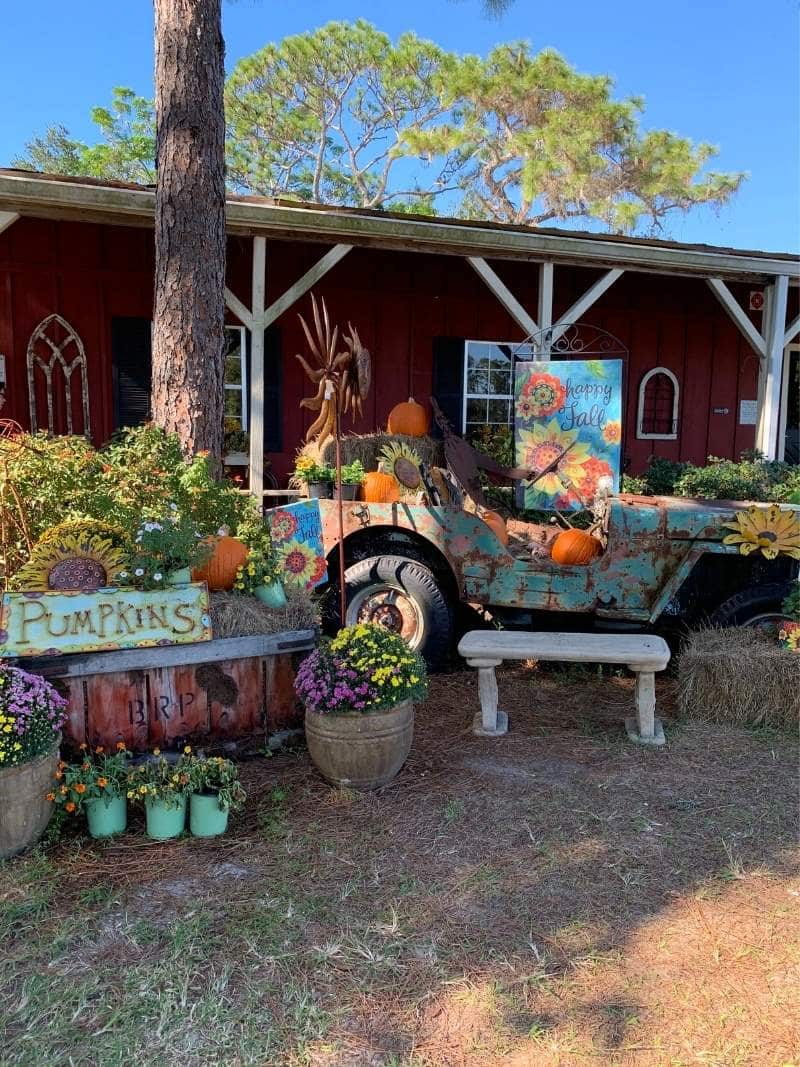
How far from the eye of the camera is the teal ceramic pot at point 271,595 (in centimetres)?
416

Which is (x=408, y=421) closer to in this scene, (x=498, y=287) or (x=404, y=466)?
(x=404, y=466)

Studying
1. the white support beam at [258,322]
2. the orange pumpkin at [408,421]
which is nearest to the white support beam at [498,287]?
the white support beam at [258,322]

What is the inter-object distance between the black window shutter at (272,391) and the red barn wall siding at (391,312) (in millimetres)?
95

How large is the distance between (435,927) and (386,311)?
757 cm

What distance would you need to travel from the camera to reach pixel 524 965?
2406 millimetres

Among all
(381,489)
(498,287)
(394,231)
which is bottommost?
(381,489)

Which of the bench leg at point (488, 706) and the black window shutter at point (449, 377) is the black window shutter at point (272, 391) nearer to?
the black window shutter at point (449, 377)

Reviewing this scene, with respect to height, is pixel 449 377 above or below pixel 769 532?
above

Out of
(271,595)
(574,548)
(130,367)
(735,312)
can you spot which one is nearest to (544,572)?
(574,548)

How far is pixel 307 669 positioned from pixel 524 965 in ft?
5.29

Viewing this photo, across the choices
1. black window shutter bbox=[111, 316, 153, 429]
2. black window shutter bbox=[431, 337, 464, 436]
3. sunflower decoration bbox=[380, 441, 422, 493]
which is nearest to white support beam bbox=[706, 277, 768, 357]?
black window shutter bbox=[431, 337, 464, 436]

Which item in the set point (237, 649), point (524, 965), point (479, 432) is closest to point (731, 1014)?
point (524, 965)

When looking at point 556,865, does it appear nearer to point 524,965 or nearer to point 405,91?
point 524,965

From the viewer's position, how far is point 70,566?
11.8 ft
